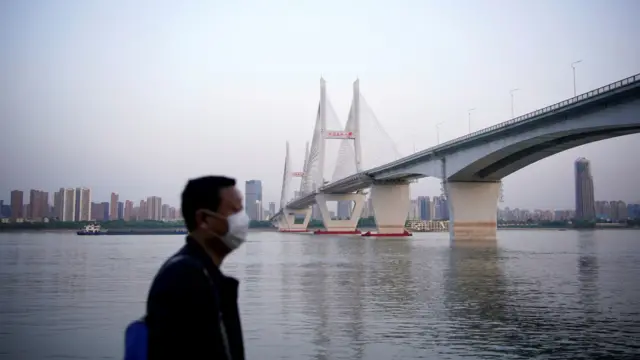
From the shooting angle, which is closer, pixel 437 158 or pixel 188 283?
pixel 188 283

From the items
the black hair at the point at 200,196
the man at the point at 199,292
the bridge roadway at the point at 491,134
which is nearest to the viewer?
the man at the point at 199,292

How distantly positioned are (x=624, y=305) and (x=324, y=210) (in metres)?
77.6

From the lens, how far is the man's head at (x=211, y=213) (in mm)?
2605

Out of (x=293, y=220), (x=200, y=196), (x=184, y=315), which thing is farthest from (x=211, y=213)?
(x=293, y=220)

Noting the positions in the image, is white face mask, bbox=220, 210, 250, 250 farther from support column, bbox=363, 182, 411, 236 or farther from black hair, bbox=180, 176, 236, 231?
support column, bbox=363, 182, 411, 236

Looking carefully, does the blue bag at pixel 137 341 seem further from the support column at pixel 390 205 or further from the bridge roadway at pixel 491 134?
the support column at pixel 390 205

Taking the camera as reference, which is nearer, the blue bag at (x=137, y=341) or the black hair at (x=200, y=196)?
the blue bag at (x=137, y=341)

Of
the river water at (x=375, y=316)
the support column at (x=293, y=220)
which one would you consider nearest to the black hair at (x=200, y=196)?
the river water at (x=375, y=316)

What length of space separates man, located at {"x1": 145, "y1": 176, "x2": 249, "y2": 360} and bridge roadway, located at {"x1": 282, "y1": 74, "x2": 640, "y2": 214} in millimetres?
32363

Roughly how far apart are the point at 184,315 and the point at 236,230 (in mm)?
468

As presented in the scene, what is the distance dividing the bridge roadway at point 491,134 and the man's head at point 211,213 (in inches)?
1273

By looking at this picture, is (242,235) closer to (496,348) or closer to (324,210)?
(496,348)

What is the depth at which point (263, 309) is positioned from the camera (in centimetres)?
1258

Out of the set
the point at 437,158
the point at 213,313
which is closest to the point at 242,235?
the point at 213,313
